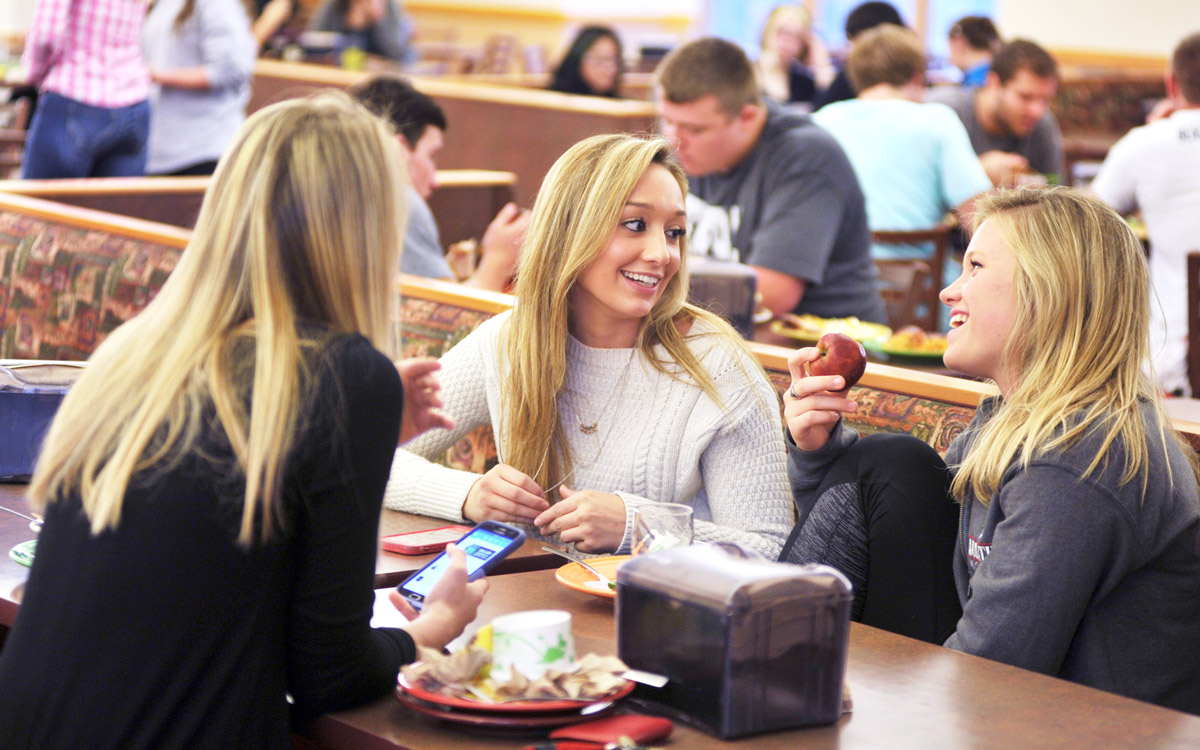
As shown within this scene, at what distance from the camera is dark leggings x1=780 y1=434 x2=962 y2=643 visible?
186 centimetres

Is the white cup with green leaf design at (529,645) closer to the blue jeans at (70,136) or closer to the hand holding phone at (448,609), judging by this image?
the hand holding phone at (448,609)

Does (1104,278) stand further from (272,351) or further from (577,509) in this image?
(272,351)

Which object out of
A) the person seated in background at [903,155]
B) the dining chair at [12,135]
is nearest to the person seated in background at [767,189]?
the person seated in background at [903,155]

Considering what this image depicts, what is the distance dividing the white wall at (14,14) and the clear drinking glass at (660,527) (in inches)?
547

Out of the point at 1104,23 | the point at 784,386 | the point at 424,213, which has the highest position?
the point at 1104,23

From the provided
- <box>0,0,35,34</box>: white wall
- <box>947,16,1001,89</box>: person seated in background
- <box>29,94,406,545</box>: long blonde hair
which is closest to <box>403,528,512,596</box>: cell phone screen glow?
<box>29,94,406,545</box>: long blonde hair

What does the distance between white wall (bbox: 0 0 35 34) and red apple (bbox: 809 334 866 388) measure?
1365cm

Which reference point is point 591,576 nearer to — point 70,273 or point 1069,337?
point 1069,337

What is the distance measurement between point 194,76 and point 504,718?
455 centimetres

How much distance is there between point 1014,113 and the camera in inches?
227

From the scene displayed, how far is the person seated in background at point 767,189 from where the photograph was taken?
3.72 meters

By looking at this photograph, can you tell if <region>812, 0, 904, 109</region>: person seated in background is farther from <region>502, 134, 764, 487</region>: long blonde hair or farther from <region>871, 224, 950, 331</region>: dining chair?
<region>502, 134, 764, 487</region>: long blonde hair

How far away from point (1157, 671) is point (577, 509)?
2.50 feet

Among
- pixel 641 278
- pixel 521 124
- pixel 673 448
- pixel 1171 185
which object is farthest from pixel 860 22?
pixel 673 448
